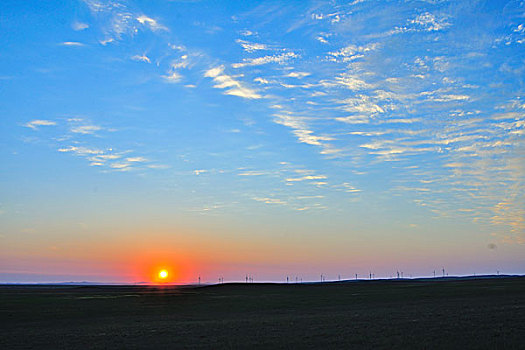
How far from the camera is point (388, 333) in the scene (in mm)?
37125

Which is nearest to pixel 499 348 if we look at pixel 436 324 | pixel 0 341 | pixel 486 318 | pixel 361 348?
pixel 361 348

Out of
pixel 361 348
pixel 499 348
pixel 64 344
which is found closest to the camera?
pixel 499 348

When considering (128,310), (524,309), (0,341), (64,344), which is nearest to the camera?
(64,344)

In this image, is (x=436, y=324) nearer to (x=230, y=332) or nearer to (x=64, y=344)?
(x=230, y=332)

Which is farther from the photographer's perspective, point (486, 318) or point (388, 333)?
point (486, 318)

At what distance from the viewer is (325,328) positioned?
1660 inches

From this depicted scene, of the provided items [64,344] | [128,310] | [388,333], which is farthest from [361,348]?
[128,310]

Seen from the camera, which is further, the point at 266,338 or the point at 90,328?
the point at 90,328

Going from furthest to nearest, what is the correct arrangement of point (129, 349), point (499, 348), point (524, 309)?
1. point (524, 309)
2. point (129, 349)
3. point (499, 348)

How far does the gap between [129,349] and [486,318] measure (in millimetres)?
30670

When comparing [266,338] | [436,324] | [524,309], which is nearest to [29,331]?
[266,338]

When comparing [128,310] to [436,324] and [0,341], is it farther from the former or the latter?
[436,324]

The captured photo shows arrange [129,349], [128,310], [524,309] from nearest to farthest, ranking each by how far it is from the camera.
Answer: [129,349] → [524,309] → [128,310]

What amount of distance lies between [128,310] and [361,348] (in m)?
58.9
